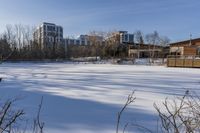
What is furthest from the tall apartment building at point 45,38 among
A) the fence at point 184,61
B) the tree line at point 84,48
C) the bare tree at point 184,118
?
the bare tree at point 184,118

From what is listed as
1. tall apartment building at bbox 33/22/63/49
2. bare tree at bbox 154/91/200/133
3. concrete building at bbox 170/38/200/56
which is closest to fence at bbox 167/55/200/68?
concrete building at bbox 170/38/200/56

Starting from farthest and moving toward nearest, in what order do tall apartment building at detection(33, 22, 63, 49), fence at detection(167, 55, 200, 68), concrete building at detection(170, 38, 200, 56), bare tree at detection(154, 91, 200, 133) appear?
tall apartment building at detection(33, 22, 63, 49) → concrete building at detection(170, 38, 200, 56) → fence at detection(167, 55, 200, 68) → bare tree at detection(154, 91, 200, 133)

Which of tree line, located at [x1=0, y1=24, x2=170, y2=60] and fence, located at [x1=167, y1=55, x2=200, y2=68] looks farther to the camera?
tree line, located at [x1=0, y1=24, x2=170, y2=60]

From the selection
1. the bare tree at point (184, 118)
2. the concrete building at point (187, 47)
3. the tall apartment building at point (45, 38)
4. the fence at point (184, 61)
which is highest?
the tall apartment building at point (45, 38)

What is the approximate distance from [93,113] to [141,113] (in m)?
1.04

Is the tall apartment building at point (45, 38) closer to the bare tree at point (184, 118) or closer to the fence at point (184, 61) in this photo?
the fence at point (184, 61)

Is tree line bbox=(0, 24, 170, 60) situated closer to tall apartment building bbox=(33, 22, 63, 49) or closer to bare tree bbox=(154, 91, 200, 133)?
tall apartment building bbox=(33, 22, 63, 49)

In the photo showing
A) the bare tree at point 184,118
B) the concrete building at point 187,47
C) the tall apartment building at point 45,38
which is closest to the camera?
the bare tree at point 184,118

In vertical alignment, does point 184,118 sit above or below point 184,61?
above

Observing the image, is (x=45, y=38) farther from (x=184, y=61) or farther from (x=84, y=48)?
(x=184, y=61)

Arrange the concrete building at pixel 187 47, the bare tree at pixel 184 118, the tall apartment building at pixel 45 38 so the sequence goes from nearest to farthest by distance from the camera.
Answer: the bare tree at pixel 184 118 → the concrete building at pixel 187 47 → the tall apartment building at pixel 45 38

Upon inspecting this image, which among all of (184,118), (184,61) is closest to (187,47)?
(184,61)

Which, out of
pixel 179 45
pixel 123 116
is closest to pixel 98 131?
pixel 123 116

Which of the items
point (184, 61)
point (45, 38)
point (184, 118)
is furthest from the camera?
point (45, 38)
